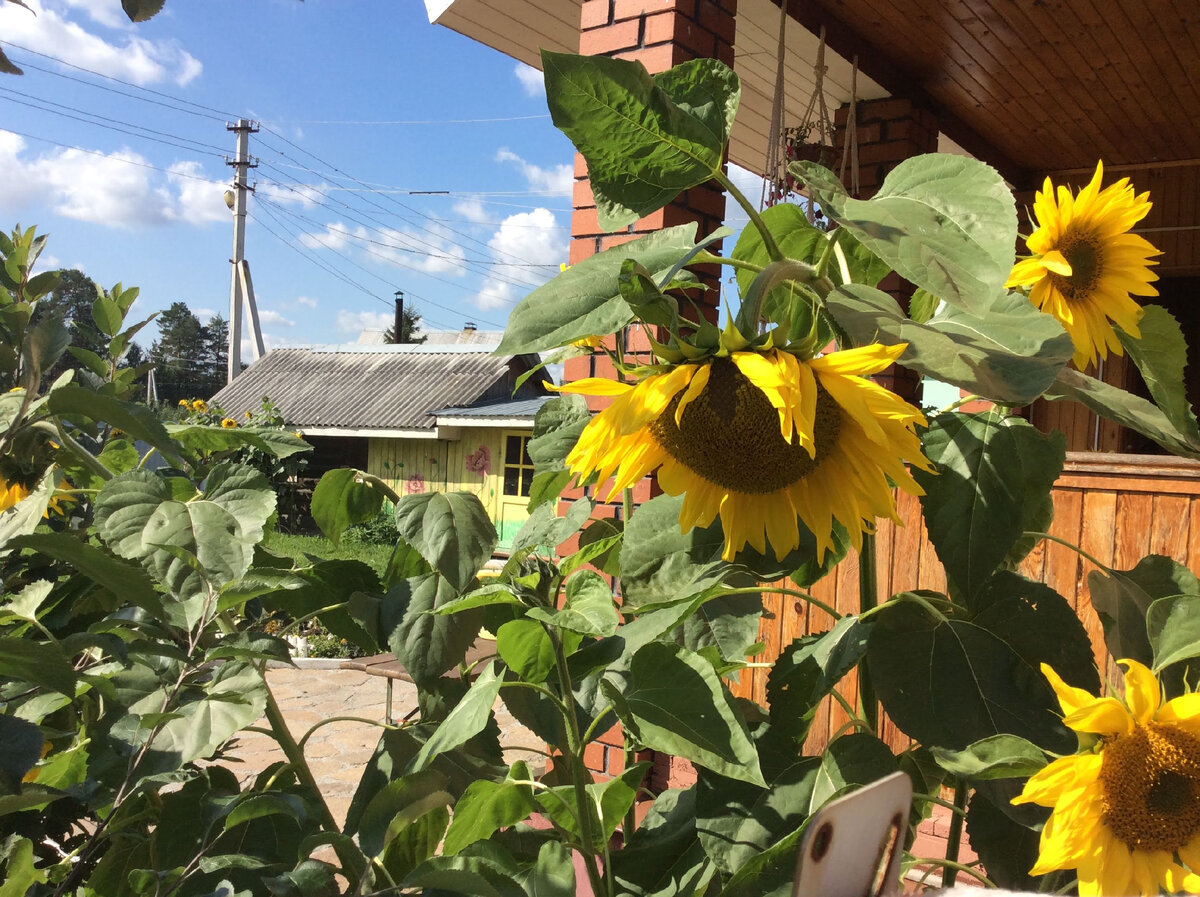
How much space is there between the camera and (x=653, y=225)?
2861mm

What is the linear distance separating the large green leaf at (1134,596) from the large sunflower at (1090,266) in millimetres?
221

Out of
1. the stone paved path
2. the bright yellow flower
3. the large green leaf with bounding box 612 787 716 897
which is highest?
the bright yellow flower

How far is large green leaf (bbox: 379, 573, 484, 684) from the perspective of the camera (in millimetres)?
858

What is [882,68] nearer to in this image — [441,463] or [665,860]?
[665,860]

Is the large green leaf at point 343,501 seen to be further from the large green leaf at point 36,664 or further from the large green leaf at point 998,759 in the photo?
the large green leaf at point 998,759

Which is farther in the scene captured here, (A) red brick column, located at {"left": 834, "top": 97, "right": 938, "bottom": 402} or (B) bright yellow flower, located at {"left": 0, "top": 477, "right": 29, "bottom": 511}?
(A) red brick column, located at {"left": 834, "top": 97, "right": 938, "bottom": 402}

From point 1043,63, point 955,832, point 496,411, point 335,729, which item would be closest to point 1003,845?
point 955,832

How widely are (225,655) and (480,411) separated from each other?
18.6 meters

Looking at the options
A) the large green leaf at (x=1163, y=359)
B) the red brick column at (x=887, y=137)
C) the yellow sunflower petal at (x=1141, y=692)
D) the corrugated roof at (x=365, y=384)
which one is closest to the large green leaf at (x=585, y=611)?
the yellow sunflower petal at (x=1141, y=692)

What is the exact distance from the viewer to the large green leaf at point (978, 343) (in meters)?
0.51

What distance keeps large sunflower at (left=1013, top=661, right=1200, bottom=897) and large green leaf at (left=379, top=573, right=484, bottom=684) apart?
47 centimetres

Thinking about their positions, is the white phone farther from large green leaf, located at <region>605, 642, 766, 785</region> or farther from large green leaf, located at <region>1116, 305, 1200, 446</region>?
large green leaf, located at <region>1116, 305, 1200, 446</region>

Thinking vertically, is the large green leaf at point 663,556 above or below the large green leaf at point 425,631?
above

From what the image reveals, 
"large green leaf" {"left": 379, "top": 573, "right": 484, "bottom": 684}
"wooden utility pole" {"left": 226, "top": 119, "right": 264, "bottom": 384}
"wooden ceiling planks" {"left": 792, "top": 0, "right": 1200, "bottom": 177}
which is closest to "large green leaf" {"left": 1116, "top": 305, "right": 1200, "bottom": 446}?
"large green leaf" {"left": 379, "top": 573, "right": 484, "bottom": 684}
